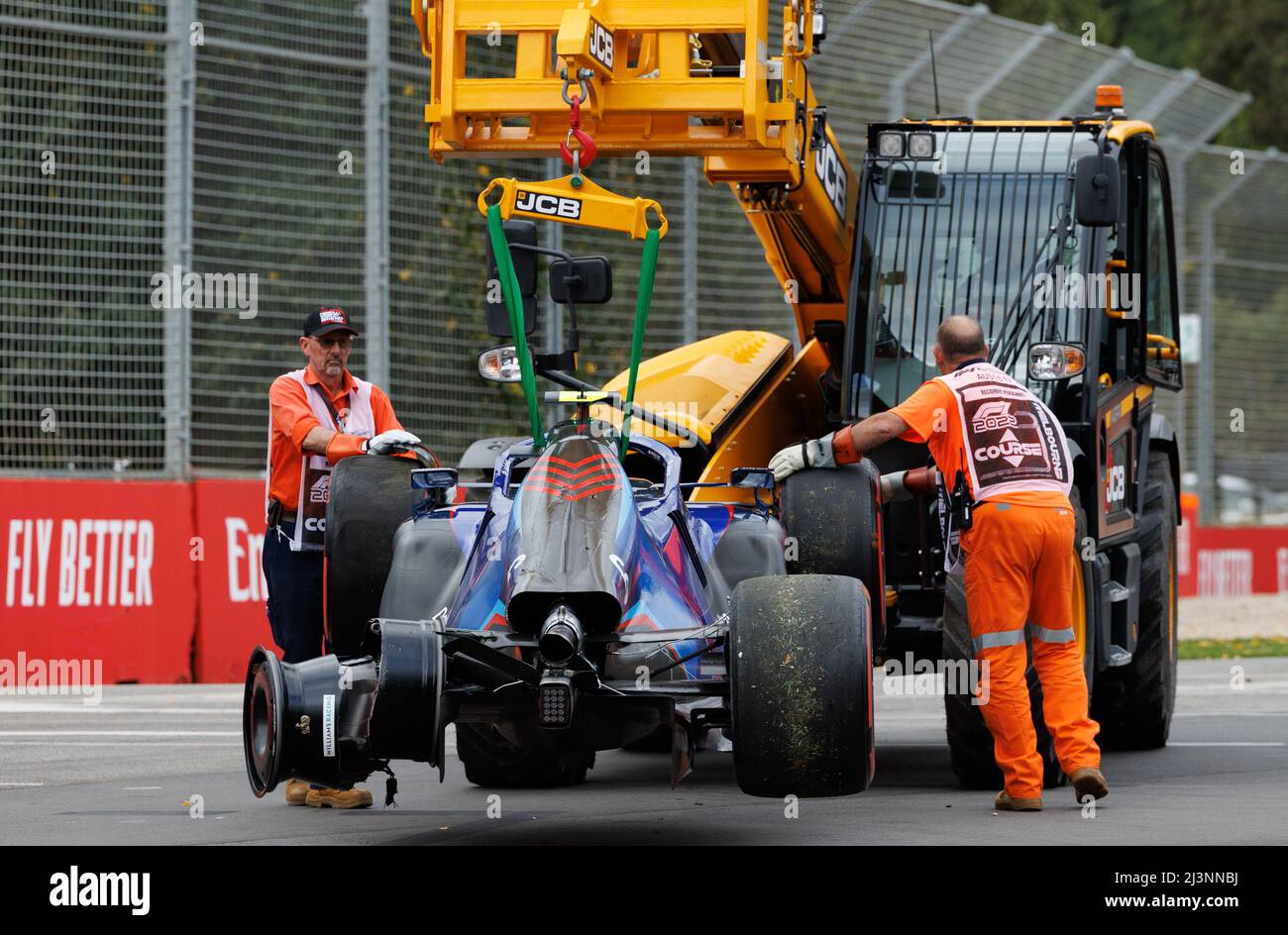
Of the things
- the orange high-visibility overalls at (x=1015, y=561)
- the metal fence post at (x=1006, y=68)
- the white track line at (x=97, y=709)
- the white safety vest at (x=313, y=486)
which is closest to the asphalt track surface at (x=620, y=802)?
the orange high-visibility overalls at (x=1015, y=561)

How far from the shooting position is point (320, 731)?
671 centimetres

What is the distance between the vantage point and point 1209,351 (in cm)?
2386

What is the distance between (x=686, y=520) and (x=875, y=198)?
11.6 feet

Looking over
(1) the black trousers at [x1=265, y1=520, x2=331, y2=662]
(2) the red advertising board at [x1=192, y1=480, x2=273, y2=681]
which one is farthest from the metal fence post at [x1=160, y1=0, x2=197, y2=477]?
(1) the black trousers at [x1=265, y1=520, x2=331, y2=662]

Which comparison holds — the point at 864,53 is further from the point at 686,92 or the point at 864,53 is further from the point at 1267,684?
the point at 686,92

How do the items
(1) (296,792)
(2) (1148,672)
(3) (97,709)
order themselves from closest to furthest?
(1) (296,792), (2) (1148,672), (3) (97,709)

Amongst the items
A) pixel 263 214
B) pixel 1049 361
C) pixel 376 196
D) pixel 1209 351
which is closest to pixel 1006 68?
pixel 376 196

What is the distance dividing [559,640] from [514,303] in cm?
170

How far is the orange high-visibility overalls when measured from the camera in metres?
8.46

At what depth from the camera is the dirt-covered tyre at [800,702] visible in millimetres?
6656

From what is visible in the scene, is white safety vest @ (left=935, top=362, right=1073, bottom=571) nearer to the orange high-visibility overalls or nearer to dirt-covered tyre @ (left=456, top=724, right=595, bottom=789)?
the orange high-visibility overalls

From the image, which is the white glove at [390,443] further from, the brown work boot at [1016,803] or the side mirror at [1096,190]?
the side mirror at [1096,190]

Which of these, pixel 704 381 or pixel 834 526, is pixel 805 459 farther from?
pixel 704 381

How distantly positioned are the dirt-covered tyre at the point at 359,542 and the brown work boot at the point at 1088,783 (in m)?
2.67
